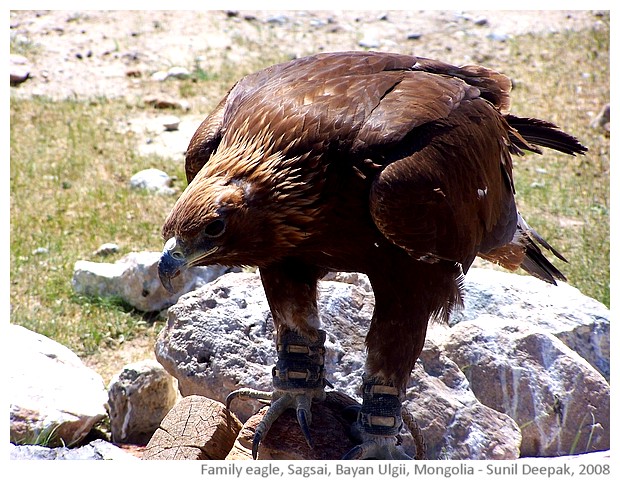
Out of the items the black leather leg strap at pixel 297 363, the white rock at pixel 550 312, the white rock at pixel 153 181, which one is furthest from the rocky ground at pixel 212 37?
the black leather leg strap at pixel 297 363

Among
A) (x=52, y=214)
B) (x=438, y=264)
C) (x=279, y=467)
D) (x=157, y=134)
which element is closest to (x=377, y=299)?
(x=438, y=264)

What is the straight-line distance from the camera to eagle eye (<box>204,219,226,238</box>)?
3.39 m

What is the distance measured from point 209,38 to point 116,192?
3864 millimetres

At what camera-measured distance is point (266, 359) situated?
4797 mm

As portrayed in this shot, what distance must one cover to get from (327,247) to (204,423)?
1.24m

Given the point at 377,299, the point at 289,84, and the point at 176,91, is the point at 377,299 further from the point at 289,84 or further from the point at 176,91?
the point at 176,91

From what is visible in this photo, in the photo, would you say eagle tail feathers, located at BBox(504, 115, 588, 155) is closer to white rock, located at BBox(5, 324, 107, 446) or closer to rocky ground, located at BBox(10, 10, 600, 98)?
white rock, located at BBox(5, 324, 107, 446)

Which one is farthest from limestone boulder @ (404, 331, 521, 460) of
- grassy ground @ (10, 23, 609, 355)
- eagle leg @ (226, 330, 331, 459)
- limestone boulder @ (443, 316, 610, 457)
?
grassy ground @ (10, 23, 609, 355)

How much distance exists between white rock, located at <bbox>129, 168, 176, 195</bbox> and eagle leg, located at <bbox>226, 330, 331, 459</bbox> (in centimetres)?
416

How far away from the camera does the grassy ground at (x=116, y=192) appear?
658cm

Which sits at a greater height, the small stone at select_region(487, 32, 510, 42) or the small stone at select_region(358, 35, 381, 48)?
the small stone at select_region(487, 32, 510, 42)

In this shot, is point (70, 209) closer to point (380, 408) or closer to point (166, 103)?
point (166, 103)

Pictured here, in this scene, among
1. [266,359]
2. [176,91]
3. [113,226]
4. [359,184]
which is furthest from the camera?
[176,91]

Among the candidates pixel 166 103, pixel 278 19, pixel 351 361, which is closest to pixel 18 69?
pixel 166 103
